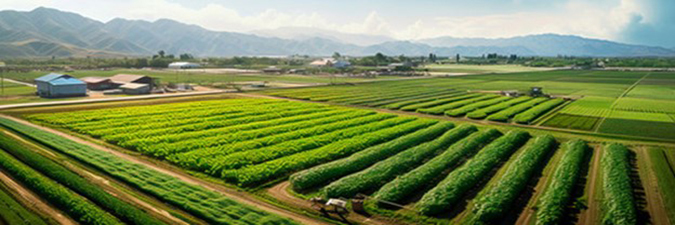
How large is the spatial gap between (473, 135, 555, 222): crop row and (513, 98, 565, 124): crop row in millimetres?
15874

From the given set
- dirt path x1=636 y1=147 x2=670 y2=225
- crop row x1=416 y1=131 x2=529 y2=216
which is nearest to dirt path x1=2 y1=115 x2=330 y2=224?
crop row x1=416 y1=131 x2=529 y2=216

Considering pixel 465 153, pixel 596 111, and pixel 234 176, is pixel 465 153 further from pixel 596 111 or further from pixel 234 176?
pixel 596 111

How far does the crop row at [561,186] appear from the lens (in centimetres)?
2165

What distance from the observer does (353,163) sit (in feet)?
99.0

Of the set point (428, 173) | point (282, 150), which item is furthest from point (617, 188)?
point (282, 150)

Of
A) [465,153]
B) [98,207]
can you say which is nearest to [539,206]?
[465,153]

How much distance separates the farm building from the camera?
224 ft

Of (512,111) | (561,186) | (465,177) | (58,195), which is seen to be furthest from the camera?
(512,111)

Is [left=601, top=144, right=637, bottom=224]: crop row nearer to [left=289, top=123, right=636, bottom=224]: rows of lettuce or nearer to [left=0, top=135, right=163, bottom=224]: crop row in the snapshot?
[left=289, top=123, right=636, bottom=224]: rows of lettuce

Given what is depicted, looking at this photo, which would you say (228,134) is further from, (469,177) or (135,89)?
(135,89)

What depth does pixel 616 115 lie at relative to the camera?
57.1 metres

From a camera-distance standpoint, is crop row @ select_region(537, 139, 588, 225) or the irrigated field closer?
crop row @ select_region(537, 139, 588, 225)

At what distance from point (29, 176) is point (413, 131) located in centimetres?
3289

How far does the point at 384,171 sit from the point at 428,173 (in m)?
2.98
